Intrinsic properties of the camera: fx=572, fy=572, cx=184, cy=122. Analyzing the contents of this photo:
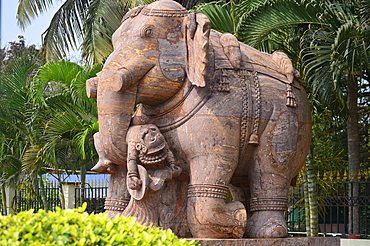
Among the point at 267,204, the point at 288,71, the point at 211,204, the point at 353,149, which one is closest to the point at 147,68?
the point at 211,204

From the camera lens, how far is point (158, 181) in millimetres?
4676

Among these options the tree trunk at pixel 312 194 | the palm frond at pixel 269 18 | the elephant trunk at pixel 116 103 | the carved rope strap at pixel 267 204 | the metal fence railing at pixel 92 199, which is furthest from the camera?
the metal fence railing at pixel 92 199

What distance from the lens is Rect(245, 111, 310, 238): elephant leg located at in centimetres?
496

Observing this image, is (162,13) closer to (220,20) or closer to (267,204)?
(267,204)

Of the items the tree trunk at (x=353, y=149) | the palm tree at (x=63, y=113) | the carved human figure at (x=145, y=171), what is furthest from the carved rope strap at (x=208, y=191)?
the tree trunk at (x=353, y=149)

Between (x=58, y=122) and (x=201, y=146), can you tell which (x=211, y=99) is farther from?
(x=58, y=122)

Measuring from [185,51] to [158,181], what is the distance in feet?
3.73

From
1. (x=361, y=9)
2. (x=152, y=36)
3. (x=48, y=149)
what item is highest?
(x=361, y=9)

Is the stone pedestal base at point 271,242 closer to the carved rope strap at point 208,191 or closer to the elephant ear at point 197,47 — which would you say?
the carved rope strap at point 208,191

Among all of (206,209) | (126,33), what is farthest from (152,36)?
(206,209)

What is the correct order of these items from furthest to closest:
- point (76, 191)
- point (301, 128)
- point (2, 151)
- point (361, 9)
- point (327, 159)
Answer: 1. point (76, 191)
2. point (2, 151)
3. point (327, 159)
4. point (361, 9)
5. point (301, 128)

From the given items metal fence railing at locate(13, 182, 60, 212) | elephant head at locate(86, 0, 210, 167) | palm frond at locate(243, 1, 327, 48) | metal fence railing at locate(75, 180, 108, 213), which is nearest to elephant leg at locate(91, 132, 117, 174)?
elephant head at locate(86, 0, 210, 167)

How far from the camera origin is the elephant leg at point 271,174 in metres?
4.96

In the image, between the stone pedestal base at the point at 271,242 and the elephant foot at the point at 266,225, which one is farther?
the elephant foot at the point at 266,225
